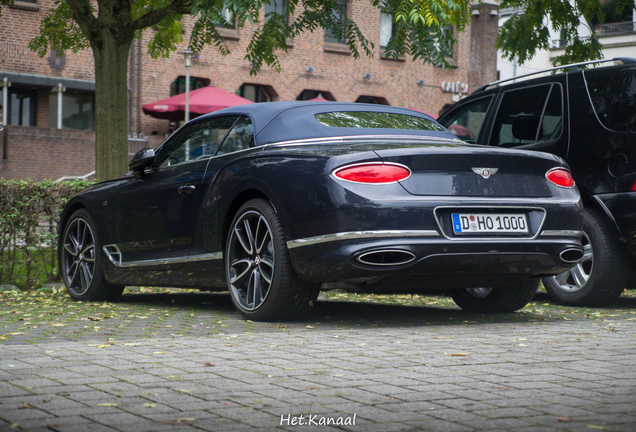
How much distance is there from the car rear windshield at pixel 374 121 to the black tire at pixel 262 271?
0.90 m

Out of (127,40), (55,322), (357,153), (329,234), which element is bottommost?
(55,322)

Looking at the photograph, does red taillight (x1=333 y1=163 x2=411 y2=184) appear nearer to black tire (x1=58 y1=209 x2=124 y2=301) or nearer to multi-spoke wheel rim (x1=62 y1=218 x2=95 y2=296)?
black tire (x1=58 y1=209 x2=124 y2=301)

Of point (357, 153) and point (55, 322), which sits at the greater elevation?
point (357, 153)

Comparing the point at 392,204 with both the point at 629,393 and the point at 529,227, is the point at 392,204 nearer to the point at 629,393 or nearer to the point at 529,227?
the point at 529,227

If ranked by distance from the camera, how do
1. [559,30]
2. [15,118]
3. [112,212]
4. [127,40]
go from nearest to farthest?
[112,212] < [127,40] < [559,30] < [15,118]

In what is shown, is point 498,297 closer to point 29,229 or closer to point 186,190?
point 186,190

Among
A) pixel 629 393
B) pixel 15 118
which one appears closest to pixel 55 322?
pixel 629 393

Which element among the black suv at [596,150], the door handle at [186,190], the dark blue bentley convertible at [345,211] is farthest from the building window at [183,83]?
the door handle at [186,190]

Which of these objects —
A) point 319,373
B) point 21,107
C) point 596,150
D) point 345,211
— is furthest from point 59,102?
point 319,373

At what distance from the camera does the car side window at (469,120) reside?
321 inches

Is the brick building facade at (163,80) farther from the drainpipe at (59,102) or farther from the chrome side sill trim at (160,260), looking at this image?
the chrome side sill trim at (160,260)

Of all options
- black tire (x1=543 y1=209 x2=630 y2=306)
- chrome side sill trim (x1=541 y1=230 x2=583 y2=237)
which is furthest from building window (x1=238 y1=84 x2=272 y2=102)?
chrome side sill trim (x1=541 y1=230 x2=583 y2=237)

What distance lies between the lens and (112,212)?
723cm

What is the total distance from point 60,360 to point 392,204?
1.99 metres
